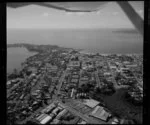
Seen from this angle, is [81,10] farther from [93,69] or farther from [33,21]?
[93,69]

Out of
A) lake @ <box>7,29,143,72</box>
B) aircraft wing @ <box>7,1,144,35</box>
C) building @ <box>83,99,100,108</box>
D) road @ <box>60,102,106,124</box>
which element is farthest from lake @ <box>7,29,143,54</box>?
road @ <box>60,102,106,124</box>

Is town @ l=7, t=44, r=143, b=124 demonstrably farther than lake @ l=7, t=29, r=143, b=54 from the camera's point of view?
No

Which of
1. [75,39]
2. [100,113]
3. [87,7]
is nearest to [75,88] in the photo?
[100,113]

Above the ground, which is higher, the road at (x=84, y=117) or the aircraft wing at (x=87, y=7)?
the aircraft wing at (x=87, y=7)

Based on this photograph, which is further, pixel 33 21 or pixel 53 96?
pixel 33 21

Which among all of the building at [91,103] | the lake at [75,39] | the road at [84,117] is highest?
the lake at [75,39]

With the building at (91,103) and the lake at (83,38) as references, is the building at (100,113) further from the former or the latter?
the lake at (83,38)

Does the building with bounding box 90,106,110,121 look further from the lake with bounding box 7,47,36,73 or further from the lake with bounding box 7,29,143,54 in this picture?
the lake with bounding box 7,47,36,73

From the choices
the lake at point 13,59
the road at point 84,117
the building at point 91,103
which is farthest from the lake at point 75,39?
the road at point 84,117
